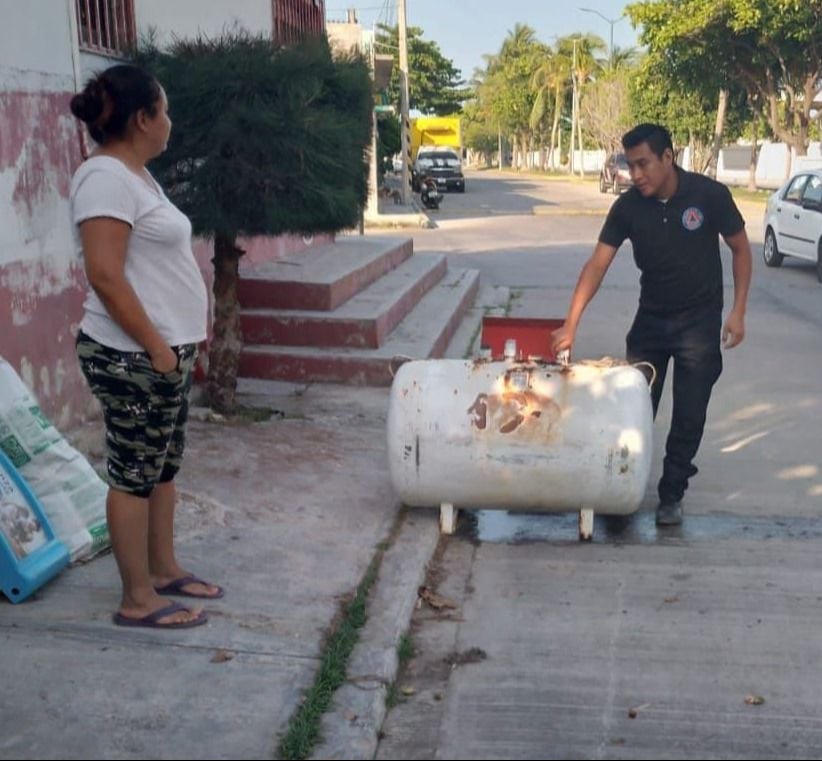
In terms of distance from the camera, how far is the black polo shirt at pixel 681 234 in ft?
16.7

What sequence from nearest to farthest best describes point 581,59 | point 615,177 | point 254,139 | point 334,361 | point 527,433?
point 527,433
point 254,139
point 334,361
point 615,177
point 581,59

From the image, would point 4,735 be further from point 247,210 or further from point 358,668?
point 247,210

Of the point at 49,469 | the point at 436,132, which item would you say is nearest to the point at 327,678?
the point at 49,469

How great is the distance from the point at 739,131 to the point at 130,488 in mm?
52567

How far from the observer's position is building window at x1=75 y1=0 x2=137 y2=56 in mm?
6293

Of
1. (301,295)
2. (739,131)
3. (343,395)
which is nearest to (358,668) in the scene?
(343,395)

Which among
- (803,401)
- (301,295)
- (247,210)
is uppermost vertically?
(247,210)

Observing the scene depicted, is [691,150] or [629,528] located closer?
[629,528]

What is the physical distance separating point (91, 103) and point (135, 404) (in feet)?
3.17

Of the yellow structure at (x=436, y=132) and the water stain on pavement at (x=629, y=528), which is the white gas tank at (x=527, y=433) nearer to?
the water stain on pavement at (x=629, y=528)

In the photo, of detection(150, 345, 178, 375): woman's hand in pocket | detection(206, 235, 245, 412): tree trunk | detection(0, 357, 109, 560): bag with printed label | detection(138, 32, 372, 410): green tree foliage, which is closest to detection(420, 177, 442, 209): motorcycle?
detection(206, 235, 245, 412): tree trunk

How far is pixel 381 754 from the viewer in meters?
3.21

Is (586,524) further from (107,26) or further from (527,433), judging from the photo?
A: (107,26)

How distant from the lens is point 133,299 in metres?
3.34
